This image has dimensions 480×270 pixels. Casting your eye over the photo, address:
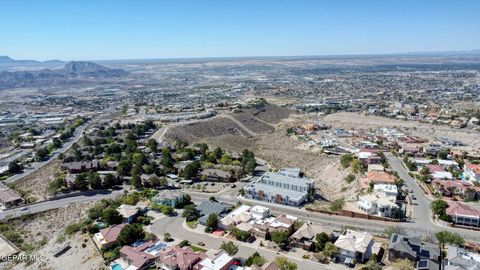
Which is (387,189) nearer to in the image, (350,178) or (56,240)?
(350,178)

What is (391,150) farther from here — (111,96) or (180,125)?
(111,96)

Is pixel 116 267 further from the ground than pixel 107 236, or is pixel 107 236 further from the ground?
pixel 107 236

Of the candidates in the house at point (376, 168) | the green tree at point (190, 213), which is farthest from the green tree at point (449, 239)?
the green tree at point (190, 213)

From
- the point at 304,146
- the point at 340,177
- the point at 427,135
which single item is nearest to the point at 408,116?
the point at 427,135

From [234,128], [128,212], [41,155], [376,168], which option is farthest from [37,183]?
[234,128]

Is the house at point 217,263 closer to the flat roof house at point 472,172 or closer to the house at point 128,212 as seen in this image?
the house at point 128,212

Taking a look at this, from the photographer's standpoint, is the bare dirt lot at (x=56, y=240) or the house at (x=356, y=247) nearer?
the house at (x=356, y=247)

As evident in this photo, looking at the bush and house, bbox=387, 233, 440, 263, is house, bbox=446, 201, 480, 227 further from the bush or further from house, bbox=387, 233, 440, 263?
the bush
